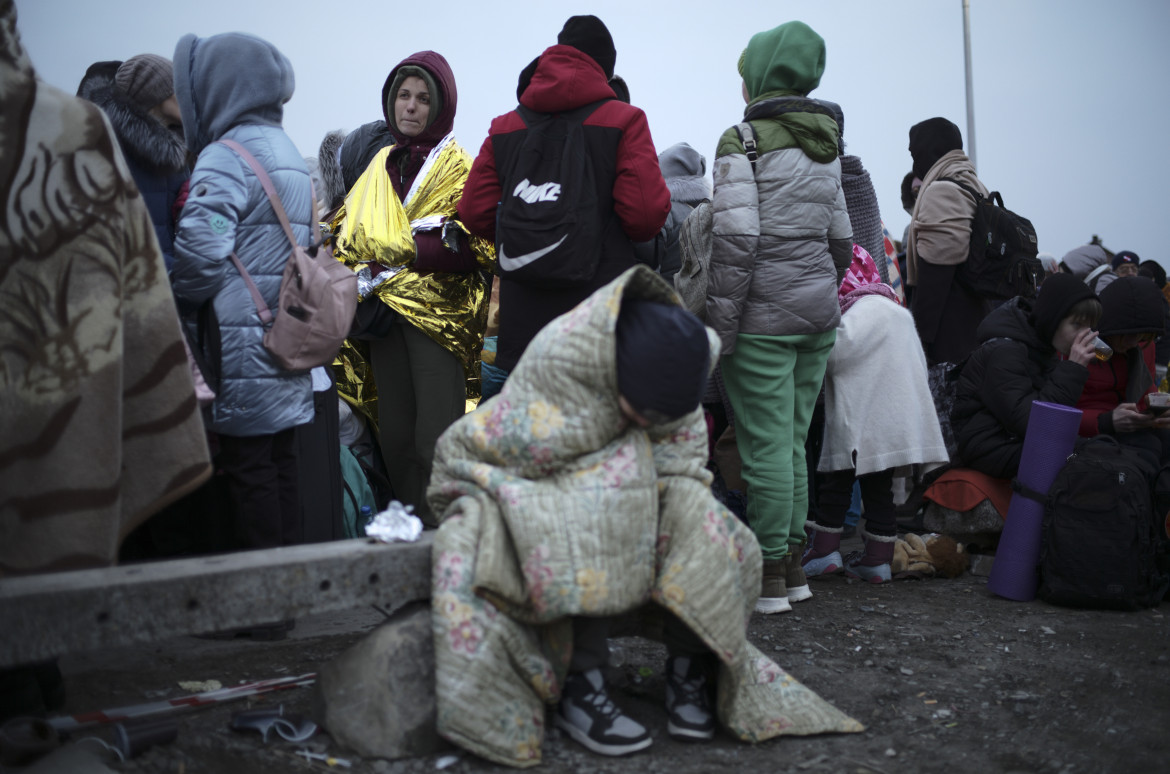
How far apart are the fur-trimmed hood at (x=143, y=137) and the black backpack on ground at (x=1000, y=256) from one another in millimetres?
3995

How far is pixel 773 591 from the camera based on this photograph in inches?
156

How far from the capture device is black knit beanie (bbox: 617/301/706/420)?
7.91 ft

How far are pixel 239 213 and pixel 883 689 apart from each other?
2.60m

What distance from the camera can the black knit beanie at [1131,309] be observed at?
475 centimetres

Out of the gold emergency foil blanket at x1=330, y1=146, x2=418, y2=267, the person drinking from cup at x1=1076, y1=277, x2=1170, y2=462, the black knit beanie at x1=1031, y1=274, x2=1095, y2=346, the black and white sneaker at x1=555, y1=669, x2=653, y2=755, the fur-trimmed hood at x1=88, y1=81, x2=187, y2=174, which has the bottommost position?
the black and white sneaker at x1=555, y1=669, x2=653, y2=755

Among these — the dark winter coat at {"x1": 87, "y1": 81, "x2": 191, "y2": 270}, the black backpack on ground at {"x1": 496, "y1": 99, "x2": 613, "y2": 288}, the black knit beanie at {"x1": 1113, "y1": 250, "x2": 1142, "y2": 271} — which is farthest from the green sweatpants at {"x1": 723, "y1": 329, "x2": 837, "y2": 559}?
the black knit beanie at {"x1": 1113, "y1": 250, "x2": 1142, "y2": 271}

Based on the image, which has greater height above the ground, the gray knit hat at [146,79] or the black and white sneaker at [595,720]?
the gray knit hat at [146,79]

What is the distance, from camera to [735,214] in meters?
3.87

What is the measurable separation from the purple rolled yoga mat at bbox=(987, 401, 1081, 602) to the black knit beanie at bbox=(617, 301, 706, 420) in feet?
8.09

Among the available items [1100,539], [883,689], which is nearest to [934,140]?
[1100,539]

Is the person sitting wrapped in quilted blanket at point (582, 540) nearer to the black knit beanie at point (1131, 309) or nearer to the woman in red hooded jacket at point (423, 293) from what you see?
the woman in red hooded jacket at point (423, 293)

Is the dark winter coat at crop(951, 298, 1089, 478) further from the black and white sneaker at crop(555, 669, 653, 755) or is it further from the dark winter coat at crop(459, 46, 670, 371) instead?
the black and white sneaker at crop(555, 669, 653, 755)

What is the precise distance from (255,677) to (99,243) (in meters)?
A: 1.36

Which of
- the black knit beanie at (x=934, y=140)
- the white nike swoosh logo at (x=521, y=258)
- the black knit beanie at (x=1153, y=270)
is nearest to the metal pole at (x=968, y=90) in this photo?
the black knit beanie at (x=1153, y=270)
